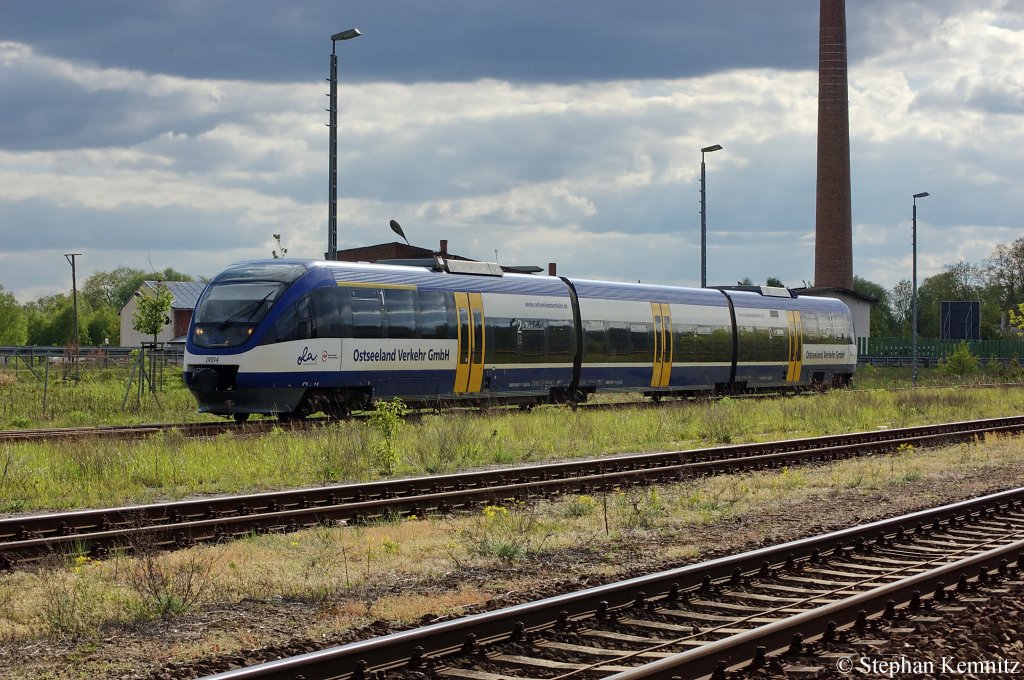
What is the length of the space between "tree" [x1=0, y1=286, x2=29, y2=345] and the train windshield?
3365 inches

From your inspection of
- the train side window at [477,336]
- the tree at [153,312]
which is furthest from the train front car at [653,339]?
the tree at [153,312]

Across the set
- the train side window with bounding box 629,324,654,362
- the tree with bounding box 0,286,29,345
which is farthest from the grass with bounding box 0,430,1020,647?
the tree with bounding box 0,286,29,345

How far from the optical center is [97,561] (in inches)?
394

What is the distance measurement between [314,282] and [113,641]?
13951 millimetres

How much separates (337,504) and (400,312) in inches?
390

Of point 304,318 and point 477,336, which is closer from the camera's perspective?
point 304,318

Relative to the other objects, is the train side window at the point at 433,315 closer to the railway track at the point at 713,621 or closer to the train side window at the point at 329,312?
the train side window at the point at 329,312

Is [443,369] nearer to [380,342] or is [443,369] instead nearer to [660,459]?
[380,342]

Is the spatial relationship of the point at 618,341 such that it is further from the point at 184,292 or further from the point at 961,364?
the point at 184,292

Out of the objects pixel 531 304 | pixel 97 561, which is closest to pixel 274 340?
pixel 531 304

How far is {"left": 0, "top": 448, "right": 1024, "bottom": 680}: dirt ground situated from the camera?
6949 millimetres

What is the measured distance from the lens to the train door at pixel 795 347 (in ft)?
115

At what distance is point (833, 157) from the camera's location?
6962cm

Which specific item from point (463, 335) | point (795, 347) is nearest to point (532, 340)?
point (463, 335)
